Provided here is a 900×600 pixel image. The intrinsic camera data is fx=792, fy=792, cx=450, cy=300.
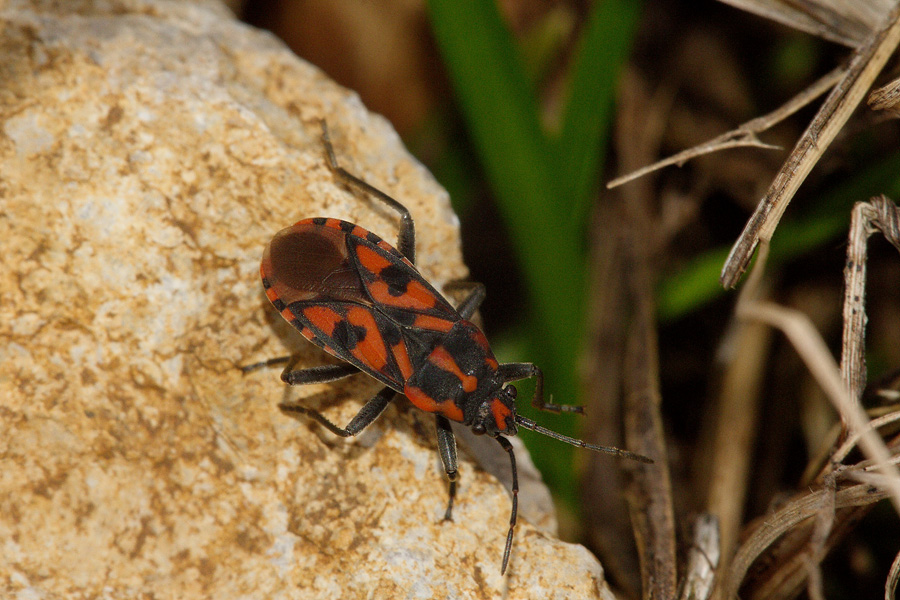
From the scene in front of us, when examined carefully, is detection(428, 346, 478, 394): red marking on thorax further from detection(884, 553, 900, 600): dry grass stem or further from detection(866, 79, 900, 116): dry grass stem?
detection(866, 79, 900, 116): dry grass stem

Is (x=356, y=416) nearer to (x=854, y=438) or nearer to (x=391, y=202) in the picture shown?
(x=391, y=202)

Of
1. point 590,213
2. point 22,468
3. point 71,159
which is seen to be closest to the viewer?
point 22,468

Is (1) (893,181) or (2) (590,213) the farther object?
(2) (590,213)

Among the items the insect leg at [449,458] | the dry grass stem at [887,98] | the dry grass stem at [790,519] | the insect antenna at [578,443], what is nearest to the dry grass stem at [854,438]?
the dry grass stem at [790,519]

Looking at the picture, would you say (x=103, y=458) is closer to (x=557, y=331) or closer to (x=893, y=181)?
(x=557, y=331)

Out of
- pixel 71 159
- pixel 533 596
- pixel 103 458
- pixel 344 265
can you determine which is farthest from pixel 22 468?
pixel 533 596

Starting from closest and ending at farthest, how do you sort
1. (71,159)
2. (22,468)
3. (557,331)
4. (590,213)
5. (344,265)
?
1. (22,468)
2. (71,159)
3. (344,265)
4. (557,331)
5. (590,213)

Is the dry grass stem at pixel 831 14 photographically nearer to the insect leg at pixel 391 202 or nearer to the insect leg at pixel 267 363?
the insect leg at pixel 391 202
